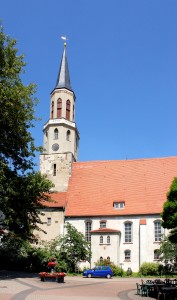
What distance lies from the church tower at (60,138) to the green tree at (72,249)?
9.09m

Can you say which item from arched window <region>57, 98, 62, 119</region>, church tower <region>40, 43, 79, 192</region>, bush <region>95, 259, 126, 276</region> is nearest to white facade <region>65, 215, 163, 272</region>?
bush <region>95, 259, 126, 276</region>

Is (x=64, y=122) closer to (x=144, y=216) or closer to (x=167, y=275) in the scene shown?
(x=144, y=216)

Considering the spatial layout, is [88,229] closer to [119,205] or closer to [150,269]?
[119,205]

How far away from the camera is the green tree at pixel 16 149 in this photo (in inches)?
1033

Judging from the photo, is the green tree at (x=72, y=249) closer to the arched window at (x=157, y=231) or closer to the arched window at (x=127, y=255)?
the arched window at (x=127, y=255)

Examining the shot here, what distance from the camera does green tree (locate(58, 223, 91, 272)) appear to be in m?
39.5

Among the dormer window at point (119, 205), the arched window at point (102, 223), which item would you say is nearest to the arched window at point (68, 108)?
the dormer window at point (119, 205)

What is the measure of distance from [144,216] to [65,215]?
983cm

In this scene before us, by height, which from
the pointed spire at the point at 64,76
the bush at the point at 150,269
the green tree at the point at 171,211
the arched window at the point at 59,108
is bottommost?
the bush at the point at 150,269

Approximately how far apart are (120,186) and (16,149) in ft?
69.4

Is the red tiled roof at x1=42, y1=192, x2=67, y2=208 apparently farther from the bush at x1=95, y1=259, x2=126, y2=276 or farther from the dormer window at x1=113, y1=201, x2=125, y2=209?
the bush at x1=95, y1=259, x2=126, y2=276

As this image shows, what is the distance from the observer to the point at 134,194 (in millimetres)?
45531

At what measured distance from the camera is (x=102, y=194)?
46.7 m

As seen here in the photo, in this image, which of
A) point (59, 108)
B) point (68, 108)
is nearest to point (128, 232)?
point (68, 108)
